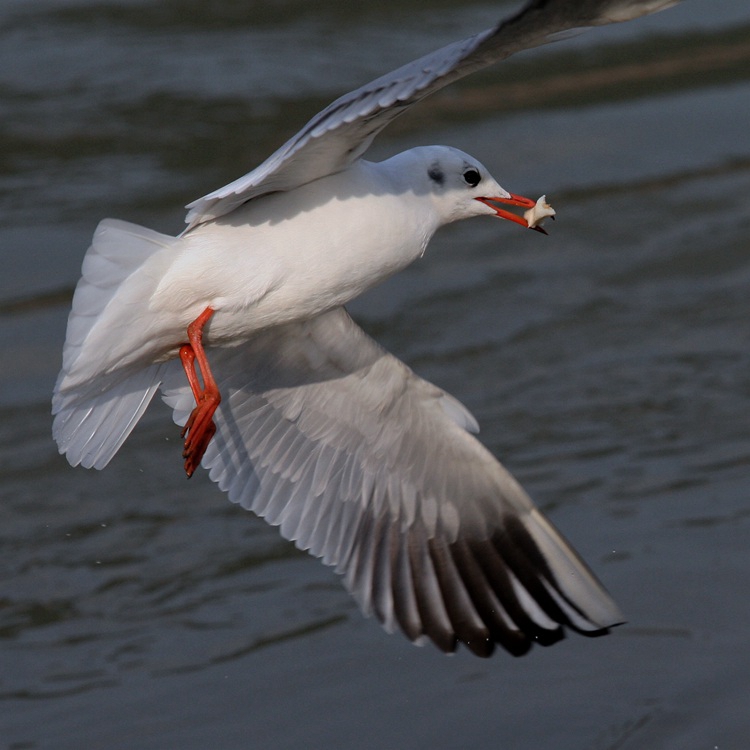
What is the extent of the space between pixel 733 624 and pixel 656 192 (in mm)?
5157

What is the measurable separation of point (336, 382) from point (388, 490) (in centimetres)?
48

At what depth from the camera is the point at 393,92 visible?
411 centimetres

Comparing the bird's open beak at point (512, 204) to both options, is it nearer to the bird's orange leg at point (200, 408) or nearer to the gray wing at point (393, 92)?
the gray wing at point (393, 92)

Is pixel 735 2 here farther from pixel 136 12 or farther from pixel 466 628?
pixel 466 628

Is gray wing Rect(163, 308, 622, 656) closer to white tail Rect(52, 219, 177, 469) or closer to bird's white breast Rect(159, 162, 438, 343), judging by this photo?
white tail Rect(52, 219, 177, 469)

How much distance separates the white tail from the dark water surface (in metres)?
1.00

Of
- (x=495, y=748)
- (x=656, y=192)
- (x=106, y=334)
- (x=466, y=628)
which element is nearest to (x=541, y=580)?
(x=466, y=628)

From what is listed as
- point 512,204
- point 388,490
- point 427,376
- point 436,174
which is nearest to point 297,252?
point 436,174

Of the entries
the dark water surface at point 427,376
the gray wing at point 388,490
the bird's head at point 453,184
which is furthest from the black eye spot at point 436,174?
the dark water surface at point 427,376

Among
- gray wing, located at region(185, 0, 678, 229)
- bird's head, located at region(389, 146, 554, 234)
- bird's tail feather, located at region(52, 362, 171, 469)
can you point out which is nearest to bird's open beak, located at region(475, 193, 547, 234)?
bird's head, located at region(389, 146, 554, 234)

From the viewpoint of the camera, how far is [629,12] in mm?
3883

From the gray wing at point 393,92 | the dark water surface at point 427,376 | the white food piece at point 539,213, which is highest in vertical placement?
the gray wing at point 393,92

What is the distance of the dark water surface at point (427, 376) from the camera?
17.7 feet

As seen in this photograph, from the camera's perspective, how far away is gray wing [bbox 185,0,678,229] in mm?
3871
